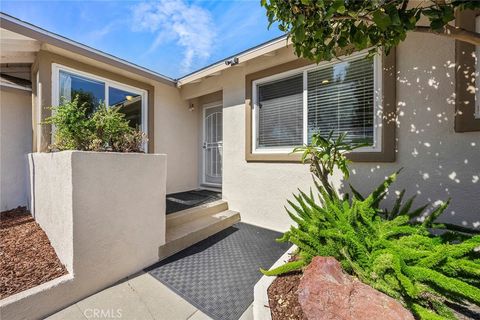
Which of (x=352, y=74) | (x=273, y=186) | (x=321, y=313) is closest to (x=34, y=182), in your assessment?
(x=273, y=186)

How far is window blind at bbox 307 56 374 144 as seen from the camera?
3580mm

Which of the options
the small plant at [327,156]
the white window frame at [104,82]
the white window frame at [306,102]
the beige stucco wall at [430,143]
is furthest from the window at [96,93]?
the beige stucco wall at [430,143]

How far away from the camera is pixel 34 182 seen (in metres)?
4.04

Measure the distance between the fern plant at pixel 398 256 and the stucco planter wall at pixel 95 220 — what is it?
2057mm

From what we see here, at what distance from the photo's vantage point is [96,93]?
4.84 m

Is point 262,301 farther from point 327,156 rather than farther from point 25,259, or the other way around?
point 25,259

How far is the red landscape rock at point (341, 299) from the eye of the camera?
1.53 meters

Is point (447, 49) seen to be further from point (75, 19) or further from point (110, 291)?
point (75, 19)

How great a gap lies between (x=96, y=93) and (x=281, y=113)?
4.26 m

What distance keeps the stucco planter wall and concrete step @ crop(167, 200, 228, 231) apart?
644 millimetres

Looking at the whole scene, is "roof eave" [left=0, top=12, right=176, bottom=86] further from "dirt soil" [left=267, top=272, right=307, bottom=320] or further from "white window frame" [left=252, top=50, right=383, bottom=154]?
"dirt soil" [left=267, top=272, right=307, bottom=320]

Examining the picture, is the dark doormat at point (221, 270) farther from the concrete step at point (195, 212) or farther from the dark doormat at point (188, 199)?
the dark doormat at point (188, 199)

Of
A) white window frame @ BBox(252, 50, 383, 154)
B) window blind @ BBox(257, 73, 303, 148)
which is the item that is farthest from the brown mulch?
window blind @ BBox(257, 73, 303, 148)

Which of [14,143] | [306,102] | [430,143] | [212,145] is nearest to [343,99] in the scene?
[306,102]
